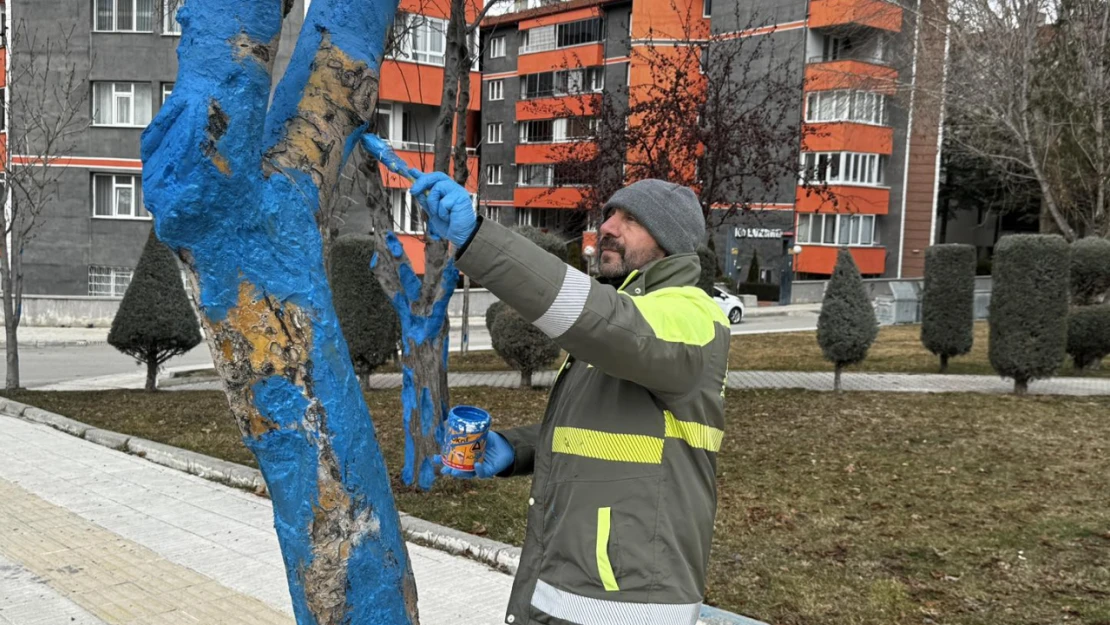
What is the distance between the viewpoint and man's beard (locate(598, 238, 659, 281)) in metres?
2.39

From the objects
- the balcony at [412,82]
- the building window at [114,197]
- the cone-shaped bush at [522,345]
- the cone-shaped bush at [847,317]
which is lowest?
the cone-shaped bush at [522,345]

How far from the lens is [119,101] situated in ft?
82.3

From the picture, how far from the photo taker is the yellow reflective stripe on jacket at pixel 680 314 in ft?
6.61

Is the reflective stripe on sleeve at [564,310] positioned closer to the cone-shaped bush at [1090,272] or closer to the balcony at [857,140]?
the cone-shaped bush at [1090,272]

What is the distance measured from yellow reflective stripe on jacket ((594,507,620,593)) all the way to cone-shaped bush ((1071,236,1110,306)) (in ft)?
53.1

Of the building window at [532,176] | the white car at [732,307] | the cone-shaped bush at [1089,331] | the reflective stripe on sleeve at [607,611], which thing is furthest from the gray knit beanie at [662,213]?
the building window at [532,176]

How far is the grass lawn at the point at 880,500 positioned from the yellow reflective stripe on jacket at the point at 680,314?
8.96 ft

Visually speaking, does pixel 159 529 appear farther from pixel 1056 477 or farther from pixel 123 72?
pixel 123 72

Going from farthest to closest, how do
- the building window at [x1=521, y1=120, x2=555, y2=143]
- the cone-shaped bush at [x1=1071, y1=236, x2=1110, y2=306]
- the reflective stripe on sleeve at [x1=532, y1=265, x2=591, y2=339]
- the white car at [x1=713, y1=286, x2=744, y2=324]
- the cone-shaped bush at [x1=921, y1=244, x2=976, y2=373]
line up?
the building window at [x1=521, y1=120, x2=555, y2=143] → the white car at [x1=713, y1=286, x2=744, y2=324] → the cone-shaped bush at [x1=1071, y1=236, x2=1110, y2=306] → the cone-shaped bush at [x1=921, y1=244, x2=976, y2=373] → the reflective stripe on sleeve at [x1=532, y1=265, x2=591, y2=339]

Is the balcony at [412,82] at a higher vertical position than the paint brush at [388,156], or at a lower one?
higher

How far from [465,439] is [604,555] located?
633 mm

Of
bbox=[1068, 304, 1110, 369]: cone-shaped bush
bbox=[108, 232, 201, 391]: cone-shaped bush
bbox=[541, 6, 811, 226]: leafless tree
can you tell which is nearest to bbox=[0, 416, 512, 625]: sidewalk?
bbox=[108, 232, 201, 391]: cone-shaped bush

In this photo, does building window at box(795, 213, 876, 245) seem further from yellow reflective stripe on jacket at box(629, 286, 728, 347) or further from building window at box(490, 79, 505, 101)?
yellow reflective stripe on jacket at box(629, 286, 728, 347)

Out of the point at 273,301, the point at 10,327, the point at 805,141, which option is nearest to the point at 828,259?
the point at 805,141
